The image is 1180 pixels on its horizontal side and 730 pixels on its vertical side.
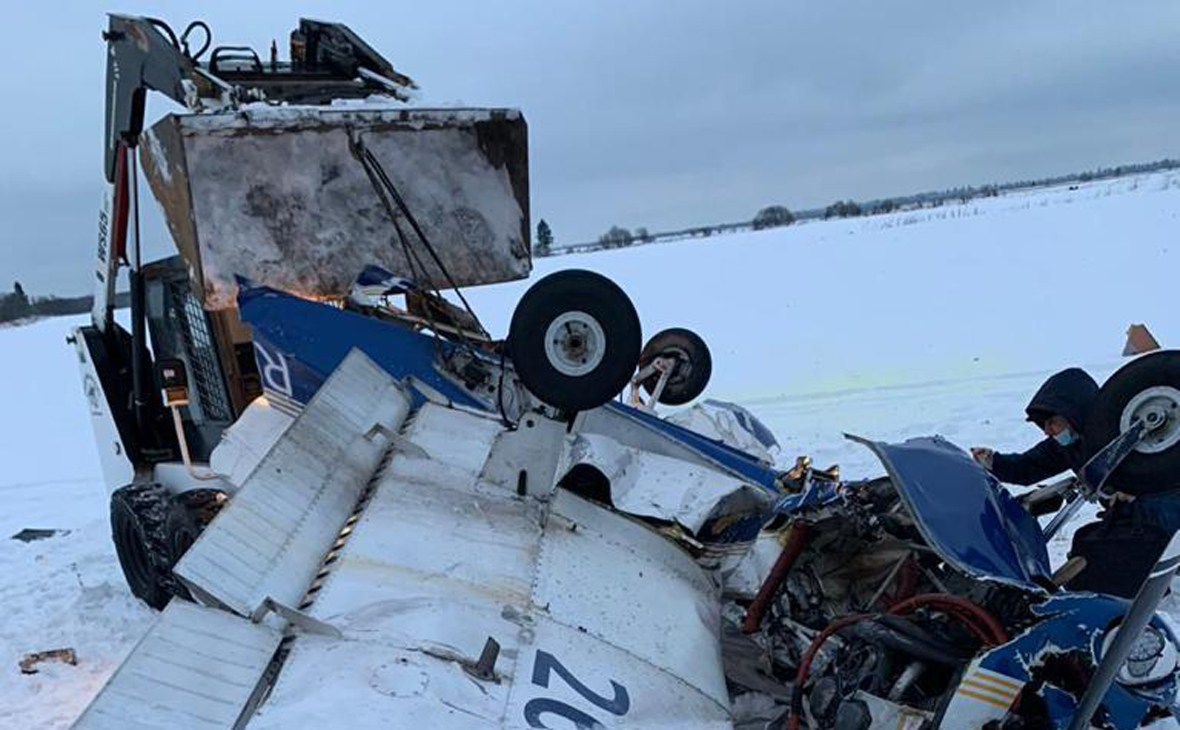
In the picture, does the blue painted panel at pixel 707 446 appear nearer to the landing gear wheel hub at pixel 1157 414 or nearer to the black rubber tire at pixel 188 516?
the landing gear wheel hub at pixel 1157 414

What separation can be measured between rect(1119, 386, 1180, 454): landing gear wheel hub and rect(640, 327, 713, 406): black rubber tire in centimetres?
335

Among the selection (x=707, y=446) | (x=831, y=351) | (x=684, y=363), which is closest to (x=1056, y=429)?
(x=707, y=446)

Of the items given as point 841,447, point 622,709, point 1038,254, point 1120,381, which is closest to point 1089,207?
point 1038,254

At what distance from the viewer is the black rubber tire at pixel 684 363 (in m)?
7.26

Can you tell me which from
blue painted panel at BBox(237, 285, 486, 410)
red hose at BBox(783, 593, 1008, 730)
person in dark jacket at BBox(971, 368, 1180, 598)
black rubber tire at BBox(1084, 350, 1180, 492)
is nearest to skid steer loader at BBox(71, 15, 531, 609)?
blue painted panel at BBox(237, 285, 486, 410)

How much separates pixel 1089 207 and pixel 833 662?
28356mm

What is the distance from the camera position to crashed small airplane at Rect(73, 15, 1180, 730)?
309cm

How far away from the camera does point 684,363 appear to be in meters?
7.27

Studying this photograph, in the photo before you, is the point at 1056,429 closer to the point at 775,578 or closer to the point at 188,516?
the point at 775,578

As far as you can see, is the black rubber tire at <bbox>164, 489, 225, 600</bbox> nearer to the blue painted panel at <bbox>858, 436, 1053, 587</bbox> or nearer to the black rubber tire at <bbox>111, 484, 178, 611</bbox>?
the black rubber tire at <bbox>111, 484, 178, 611</bbox>

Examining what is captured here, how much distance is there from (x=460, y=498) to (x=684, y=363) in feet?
10.9

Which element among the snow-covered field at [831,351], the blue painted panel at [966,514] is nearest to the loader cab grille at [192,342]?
the snow-covered field at [831,351]

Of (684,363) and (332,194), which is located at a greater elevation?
(332,194)

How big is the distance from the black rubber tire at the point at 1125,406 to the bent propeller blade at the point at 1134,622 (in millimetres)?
1390
